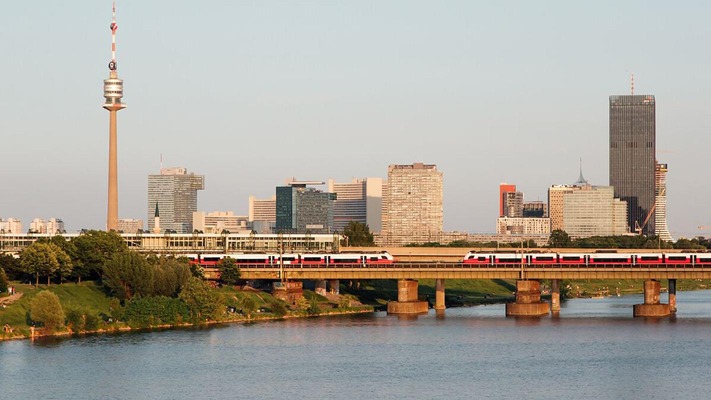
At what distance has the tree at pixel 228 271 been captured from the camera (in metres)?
185

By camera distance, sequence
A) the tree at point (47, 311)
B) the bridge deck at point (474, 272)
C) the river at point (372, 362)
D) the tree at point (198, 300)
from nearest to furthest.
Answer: the river at point (372, 362) → the tree at point (47, 311) → the tree at point (198, 300) → the bridge deck at point (474, 272)

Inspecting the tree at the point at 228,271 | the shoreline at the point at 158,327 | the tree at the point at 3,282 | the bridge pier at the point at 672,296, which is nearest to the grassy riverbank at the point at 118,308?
the shoreline at the point at 158,327

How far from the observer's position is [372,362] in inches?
4924

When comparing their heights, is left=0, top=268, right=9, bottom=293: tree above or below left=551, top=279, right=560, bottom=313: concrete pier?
above

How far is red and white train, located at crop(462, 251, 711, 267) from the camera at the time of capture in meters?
188

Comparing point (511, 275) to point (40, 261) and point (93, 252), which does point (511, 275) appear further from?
point (40, 261)

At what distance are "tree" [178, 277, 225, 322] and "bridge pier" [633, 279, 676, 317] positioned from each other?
185 ft

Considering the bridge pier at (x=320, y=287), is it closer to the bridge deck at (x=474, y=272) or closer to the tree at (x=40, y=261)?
the bridge deck at (x=474, y=272)

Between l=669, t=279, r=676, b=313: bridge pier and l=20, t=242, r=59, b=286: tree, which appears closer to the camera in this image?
l=20, t=242, r=59, b=286: tree

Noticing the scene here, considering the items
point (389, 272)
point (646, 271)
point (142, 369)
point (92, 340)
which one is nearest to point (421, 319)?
point (389, 272)

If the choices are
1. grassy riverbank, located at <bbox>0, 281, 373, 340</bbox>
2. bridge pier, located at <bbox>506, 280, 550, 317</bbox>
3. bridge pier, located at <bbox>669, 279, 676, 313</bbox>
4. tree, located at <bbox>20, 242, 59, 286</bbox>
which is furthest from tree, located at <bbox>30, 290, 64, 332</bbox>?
bridge pier, located at <bbox>669, 279, 676, 313</bbox>

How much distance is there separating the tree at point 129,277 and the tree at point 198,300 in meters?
4.30

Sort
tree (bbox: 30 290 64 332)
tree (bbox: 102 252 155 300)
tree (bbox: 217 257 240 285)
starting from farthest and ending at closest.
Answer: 1. tree (bbox: 217 257 240 285)
2. tree (bbox: 102 252 155 300)
3. tree (bbox: 30 290 64 332)

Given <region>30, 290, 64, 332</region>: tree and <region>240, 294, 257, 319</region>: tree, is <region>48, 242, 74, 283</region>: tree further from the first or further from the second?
<region>30, 290, 64, 332</region>: tree
